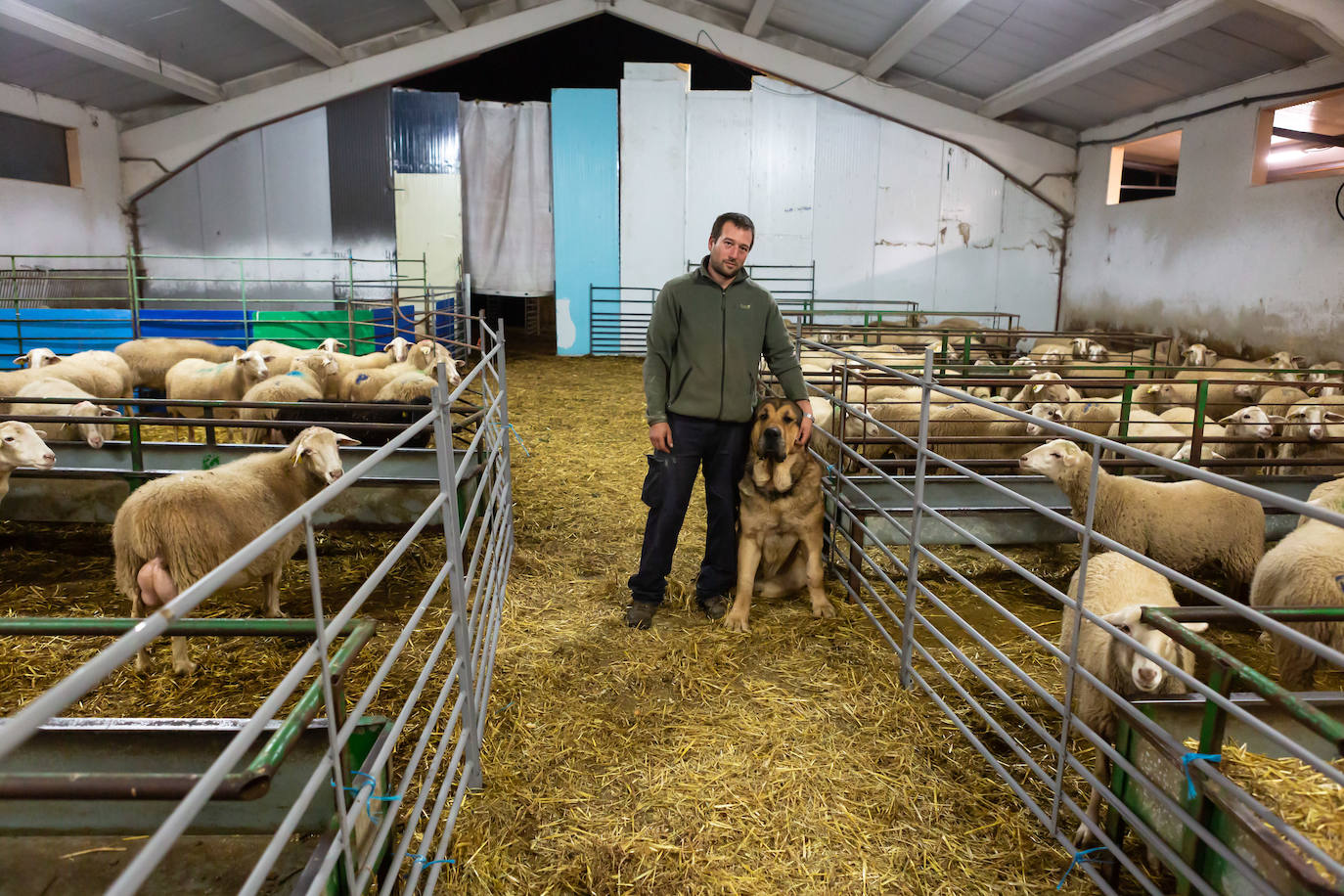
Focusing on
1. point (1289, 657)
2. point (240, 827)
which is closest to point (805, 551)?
point (1289, 657)

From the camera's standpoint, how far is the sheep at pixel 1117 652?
281 cm

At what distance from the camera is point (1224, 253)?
12805 millimetres

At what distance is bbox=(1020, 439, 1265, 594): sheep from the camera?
5.18m

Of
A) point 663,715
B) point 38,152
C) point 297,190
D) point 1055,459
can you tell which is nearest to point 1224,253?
point 1055,459

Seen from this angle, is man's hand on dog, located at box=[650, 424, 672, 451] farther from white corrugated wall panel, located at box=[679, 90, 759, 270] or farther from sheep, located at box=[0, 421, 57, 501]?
white corrugated wall panel, located at box=[679, 90, 759, 270]

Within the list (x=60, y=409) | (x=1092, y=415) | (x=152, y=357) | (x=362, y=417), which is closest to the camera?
(x=362, y=417)

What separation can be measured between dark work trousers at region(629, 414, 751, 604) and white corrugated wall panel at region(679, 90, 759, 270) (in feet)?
44.2

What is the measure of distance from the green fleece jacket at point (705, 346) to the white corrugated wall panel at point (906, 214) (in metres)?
14.3

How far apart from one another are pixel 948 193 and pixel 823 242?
2.87 metres

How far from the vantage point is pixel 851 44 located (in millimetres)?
16312

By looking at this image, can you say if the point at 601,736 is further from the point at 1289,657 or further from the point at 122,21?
the point at 122,21

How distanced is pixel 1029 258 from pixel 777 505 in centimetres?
1560

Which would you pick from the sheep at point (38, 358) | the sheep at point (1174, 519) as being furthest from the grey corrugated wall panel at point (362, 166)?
the sheep at point (1174, 519)

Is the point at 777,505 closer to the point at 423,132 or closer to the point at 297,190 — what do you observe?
the point at 423,132
